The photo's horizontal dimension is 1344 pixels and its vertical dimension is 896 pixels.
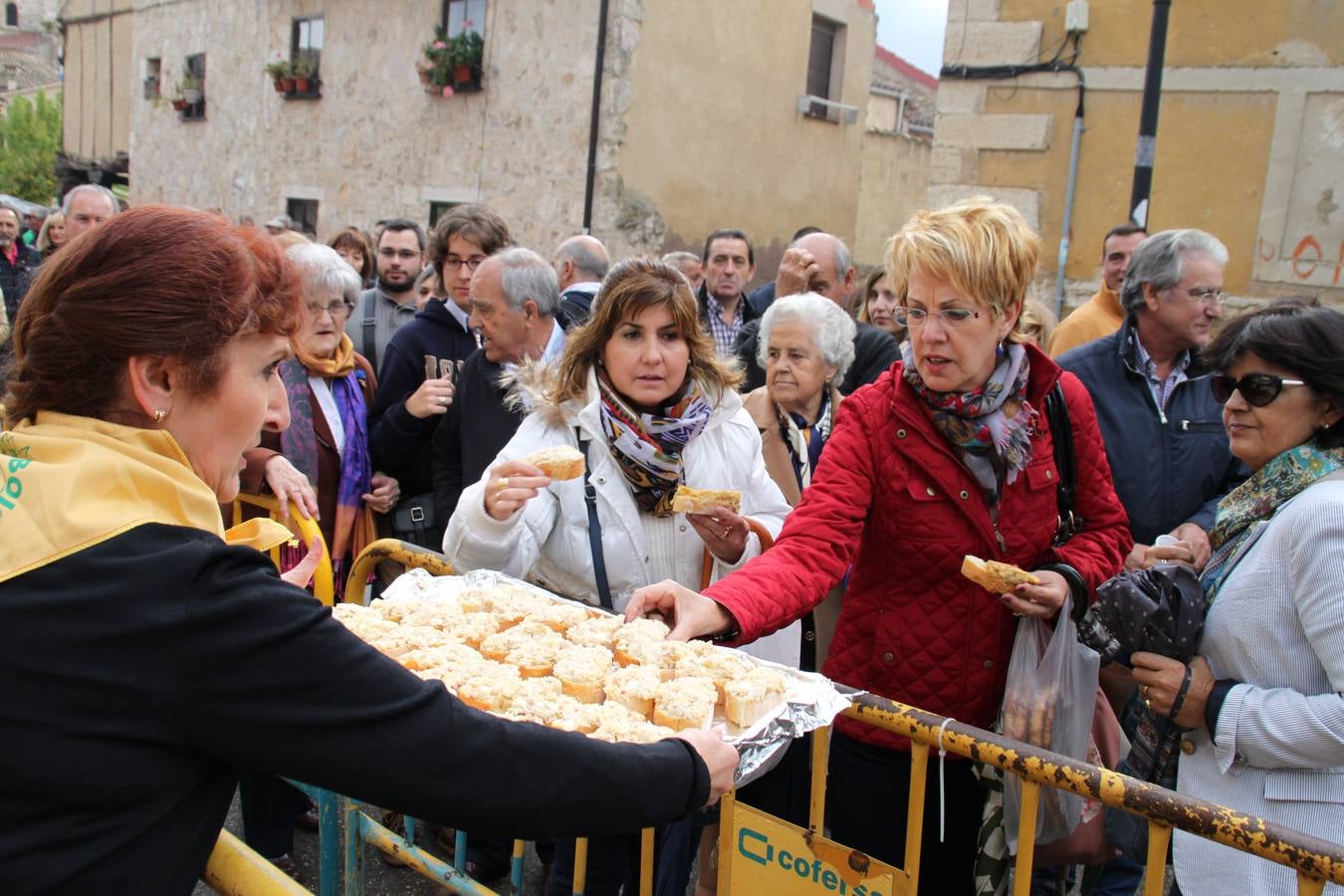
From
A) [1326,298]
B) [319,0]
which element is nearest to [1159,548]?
[1326,298]

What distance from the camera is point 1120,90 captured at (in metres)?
10.3

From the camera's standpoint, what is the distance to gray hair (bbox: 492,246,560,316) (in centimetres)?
452

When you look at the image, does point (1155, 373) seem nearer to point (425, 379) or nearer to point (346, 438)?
point (425, 379)

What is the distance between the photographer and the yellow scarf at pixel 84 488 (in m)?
1.33

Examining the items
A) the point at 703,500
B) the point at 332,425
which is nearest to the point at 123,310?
the point at 703,500

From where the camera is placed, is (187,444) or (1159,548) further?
(1159,548)

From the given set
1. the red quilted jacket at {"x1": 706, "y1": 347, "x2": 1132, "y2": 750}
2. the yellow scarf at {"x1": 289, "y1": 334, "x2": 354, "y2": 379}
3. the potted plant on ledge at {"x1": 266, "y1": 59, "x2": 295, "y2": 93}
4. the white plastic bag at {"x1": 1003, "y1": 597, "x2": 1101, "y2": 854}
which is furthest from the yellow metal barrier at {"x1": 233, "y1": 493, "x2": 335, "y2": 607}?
the potted plant on ledge at {"x1": 266, "y1": 59, "x2": 295, "y2": 93}

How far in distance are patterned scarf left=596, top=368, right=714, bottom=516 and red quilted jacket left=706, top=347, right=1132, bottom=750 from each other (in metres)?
0.56

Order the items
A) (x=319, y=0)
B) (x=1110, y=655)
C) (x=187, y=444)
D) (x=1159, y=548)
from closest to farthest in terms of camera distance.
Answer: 1. (x=187, y=444)
2. (x=1110, y=655)
3. (x=1159, y=548)
4. (x=319, y=0)

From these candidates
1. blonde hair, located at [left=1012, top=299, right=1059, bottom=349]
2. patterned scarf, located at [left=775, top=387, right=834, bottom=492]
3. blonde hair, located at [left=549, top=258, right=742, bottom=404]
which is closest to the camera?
blonde hair, located at [left=1012, top=299, right=1059, bottom=349]

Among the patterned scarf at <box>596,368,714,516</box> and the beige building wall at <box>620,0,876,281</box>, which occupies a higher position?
the beige building wall at <box>620,0,876,281</box>

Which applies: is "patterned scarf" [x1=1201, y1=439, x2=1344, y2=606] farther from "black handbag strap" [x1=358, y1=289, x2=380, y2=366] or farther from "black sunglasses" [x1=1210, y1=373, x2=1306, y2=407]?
"black handbag strap" [x1=358, y1=289, x2=380, y2=366]

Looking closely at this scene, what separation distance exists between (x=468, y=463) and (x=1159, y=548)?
2.74m

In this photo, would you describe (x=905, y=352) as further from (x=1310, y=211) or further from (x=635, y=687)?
(x=1310, y=211)
